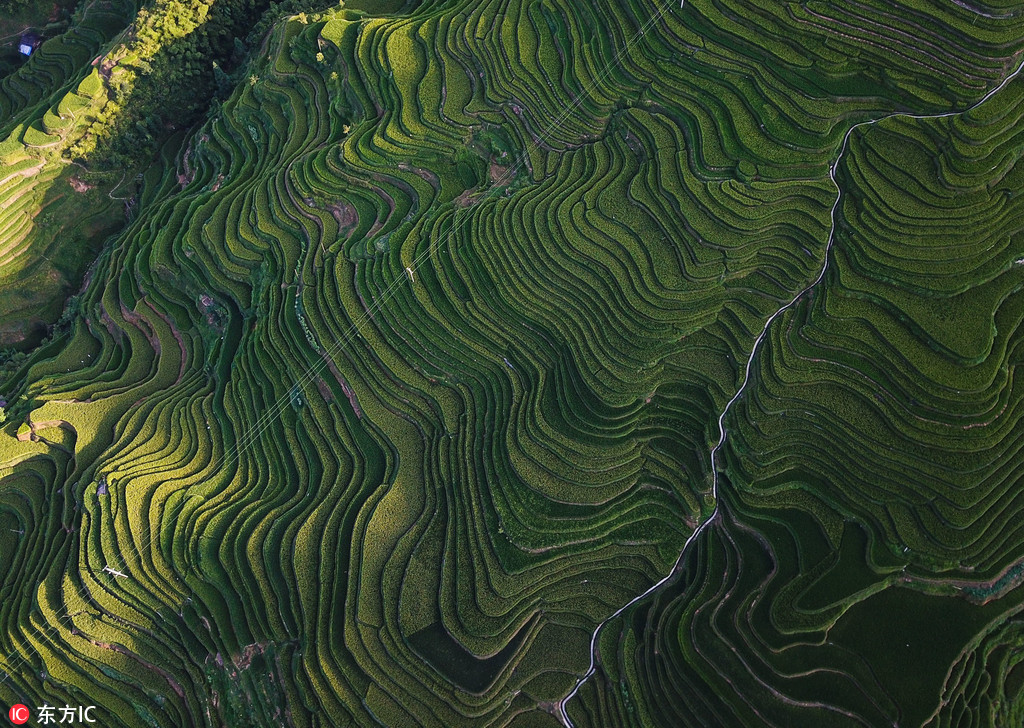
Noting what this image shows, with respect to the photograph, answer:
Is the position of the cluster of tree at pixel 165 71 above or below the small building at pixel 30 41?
below

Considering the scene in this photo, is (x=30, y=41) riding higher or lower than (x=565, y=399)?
higher

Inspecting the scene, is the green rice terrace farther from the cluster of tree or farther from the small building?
the small building

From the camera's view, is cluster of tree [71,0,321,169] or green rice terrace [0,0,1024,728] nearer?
green rice terrace [0,0,1024,728]

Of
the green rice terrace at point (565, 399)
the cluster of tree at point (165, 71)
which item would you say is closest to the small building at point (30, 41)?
the cluster of tree at point (165, 71)

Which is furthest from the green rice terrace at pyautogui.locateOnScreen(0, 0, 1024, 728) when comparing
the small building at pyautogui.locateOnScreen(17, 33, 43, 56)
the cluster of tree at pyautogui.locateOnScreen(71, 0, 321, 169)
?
the small building at pyautogui.locateOnScreen(17, 33, 43, 56)

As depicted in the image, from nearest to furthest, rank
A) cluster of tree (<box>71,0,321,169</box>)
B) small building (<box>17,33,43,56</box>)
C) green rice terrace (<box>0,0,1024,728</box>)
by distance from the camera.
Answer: green rice terrace (<box>0,0,1024,728</box>) < cluster of tree (<box>71,0,321,169</box>) < small building (<box>17,33,43,56</box>)

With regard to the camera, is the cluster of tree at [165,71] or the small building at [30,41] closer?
the cluster of tree at [165,71]

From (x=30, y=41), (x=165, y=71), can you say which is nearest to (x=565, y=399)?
(x=165, y=71)

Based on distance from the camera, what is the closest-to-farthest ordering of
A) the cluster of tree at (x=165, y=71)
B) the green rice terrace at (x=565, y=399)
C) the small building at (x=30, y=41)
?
the green rice terrace at (x=565, y=399)
the cluster of tree at (x=165, y=71)
the small building at (x=30, y=41)

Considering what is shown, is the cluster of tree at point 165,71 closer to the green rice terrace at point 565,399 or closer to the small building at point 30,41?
the green rice terrace at point 565,399

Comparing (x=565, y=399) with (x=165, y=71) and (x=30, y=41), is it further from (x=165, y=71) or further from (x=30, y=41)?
(x=30, y=41)
